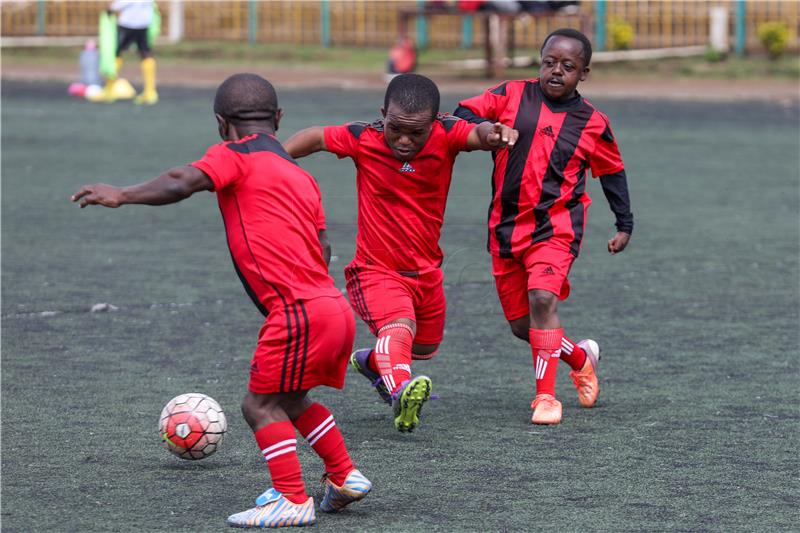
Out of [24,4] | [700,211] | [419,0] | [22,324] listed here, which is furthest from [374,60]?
[22,324]

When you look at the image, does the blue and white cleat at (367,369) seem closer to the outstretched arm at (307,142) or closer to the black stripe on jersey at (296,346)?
the outstretched arm at (307,142)

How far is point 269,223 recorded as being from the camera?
14.5ft

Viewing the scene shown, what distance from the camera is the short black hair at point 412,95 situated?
5.38m

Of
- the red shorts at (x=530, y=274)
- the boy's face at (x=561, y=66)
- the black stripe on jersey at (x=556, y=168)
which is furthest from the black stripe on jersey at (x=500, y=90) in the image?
the red shorts at (x=530, y=274)

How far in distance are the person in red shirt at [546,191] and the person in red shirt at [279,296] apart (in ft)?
5.28

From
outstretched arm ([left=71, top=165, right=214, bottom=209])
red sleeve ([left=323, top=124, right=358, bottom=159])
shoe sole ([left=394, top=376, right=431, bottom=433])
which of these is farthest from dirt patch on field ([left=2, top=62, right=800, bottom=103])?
outstretched arm ([left=71, top=165, right=214, bottom=209])

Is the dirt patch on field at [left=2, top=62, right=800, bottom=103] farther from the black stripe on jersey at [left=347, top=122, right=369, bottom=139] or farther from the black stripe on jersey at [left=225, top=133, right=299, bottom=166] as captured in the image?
the black stripe on jersey at [left=225, top=133, right=299, bottom=166]

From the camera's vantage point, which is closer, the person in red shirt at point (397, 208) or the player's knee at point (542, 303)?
the person in red shirt at point (397, 208)

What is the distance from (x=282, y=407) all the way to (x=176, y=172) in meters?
0.85

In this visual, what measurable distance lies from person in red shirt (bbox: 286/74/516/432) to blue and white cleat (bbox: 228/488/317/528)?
3.45ft

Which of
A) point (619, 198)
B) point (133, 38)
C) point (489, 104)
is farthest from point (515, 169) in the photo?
point (133, 38)

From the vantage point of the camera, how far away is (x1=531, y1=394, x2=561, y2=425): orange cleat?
5.86 meters

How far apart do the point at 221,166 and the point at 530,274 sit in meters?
→ 2.06

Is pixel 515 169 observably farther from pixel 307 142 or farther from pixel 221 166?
pixel 221 166
